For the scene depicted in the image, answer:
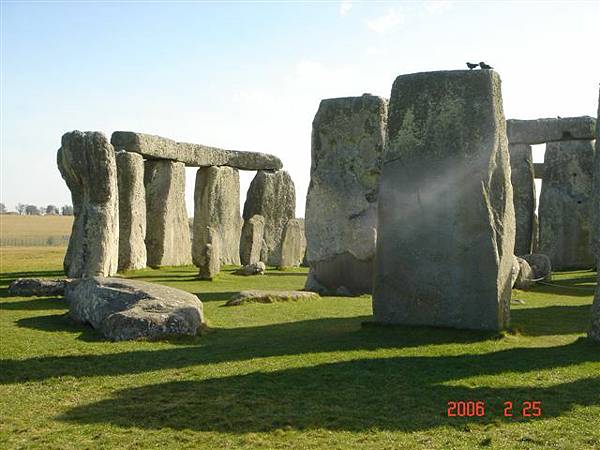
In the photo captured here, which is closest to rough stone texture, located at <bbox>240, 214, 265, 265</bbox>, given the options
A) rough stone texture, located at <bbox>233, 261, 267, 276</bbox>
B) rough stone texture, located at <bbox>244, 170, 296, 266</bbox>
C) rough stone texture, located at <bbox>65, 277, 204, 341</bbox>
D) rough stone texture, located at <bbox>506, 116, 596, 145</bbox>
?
rough stone texture, located at <bbox>244, 170, 296, 266</bbox>

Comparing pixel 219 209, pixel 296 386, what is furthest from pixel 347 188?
pixel 219 209

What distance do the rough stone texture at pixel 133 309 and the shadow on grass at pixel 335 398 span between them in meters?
2.05

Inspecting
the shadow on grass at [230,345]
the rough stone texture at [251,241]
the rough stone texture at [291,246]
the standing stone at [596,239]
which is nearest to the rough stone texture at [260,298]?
the shadow on grass at [230,345]

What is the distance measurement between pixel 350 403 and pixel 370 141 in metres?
8.65

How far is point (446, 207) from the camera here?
8.41m

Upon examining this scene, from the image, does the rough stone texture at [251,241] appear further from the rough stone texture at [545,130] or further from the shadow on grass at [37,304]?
the shadow on grass at [37,304]

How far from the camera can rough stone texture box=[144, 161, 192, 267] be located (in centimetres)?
2006

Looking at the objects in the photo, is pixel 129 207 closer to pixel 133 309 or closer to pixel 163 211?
pixel 163 211

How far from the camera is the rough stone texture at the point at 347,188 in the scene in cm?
1378

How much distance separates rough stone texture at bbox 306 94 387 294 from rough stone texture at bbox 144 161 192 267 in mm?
7133

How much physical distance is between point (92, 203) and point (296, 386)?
8.54m

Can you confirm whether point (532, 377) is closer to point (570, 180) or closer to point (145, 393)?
point (145, 393)

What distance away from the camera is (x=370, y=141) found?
13820mm

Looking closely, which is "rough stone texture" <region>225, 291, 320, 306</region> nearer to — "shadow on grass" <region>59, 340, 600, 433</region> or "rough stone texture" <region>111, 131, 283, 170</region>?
"shadow on grass" <region>59, 340, 600, 433</region>
